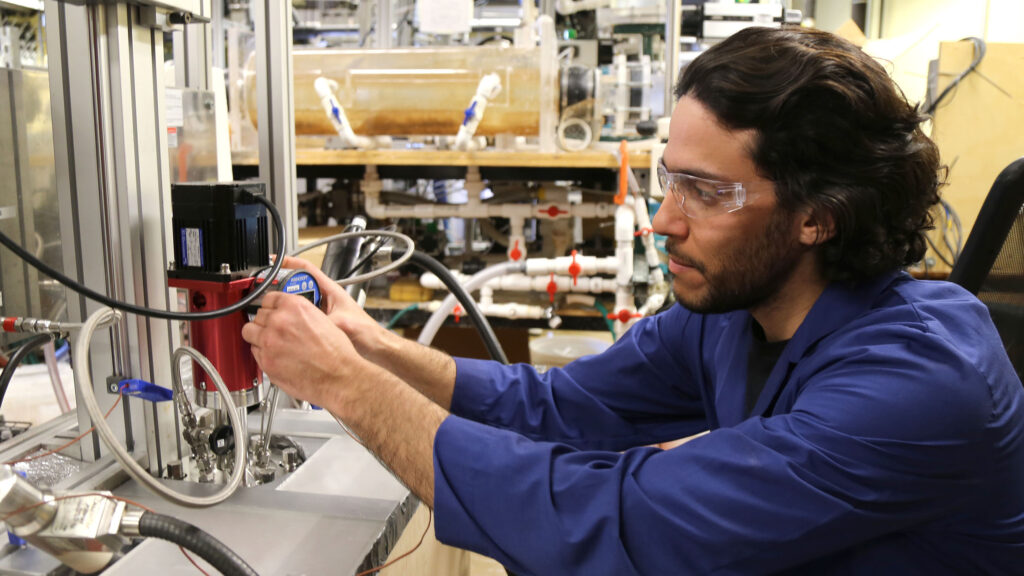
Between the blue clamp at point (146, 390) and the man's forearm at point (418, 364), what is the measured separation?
10.4 inches

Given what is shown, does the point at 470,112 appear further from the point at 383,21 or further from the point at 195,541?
the point at 383,21

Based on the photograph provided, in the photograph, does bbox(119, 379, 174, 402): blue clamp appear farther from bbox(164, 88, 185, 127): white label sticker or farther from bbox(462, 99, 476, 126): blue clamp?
bbox(462, 99, 476, 126): blue clamp

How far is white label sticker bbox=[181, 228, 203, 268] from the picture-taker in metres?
0.81

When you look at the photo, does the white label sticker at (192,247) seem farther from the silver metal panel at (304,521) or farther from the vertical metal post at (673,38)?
the vertical metal post at (673,38)

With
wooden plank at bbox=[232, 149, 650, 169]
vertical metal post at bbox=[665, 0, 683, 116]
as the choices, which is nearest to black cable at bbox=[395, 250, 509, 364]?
wooden plank at bbox=[232, 149, 650, 169]

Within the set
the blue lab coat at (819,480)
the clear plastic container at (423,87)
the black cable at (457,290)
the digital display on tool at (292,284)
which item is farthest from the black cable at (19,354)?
the clear plastic container at (423,87)

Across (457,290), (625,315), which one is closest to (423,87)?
(625,315)

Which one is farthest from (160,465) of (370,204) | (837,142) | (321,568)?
(370,204)

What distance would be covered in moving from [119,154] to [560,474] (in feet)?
1.94

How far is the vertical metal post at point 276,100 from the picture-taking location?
1232mm

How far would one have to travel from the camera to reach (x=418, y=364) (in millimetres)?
1063

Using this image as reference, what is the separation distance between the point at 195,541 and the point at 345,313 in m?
0.42

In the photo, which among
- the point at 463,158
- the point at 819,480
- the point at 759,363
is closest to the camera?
the point at 819,480

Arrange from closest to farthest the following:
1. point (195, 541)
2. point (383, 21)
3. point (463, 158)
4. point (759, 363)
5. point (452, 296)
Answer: point (195, 541) → point (759, 363) → point (452, 296) → point (463, 158) → point (383, 21)
